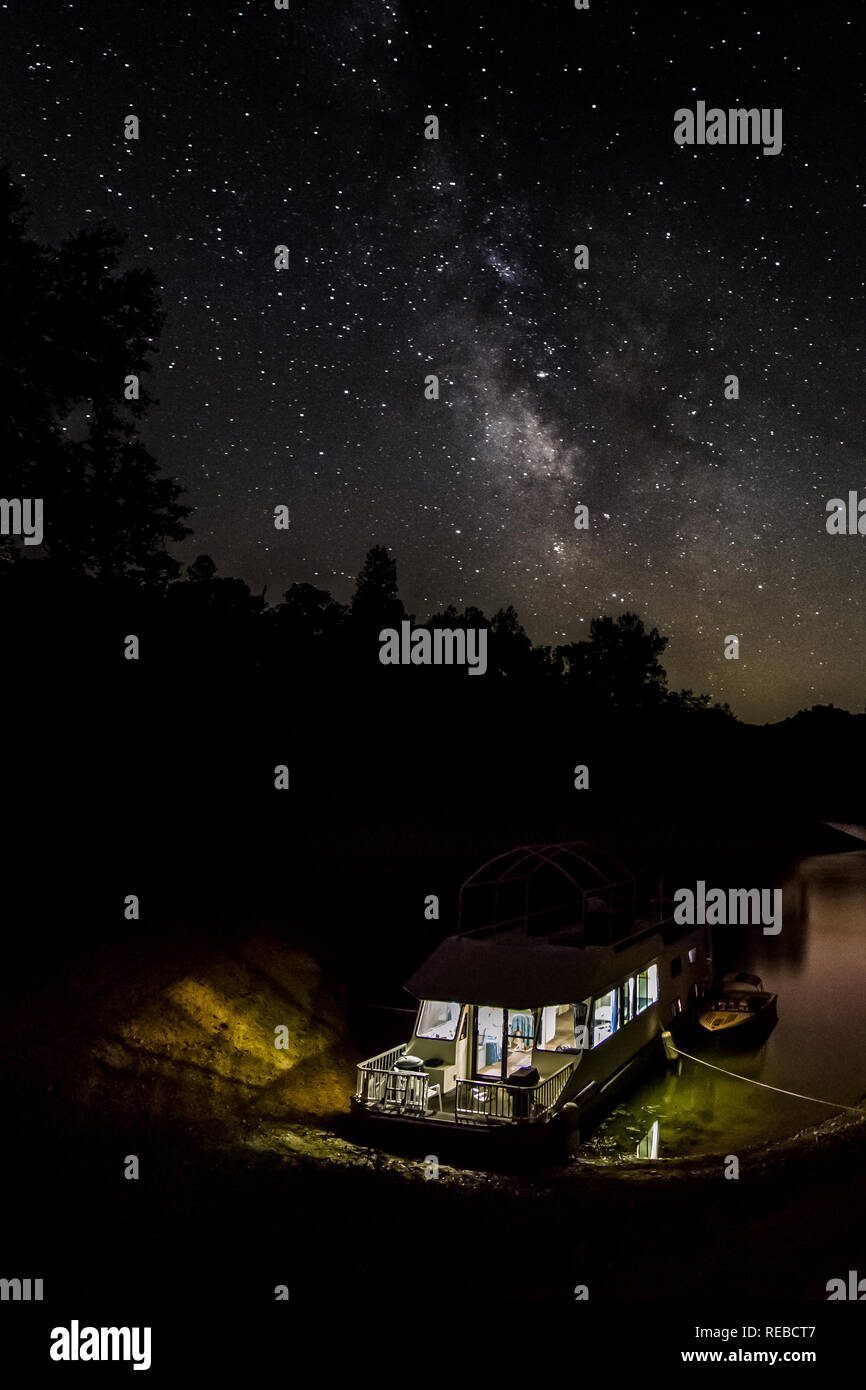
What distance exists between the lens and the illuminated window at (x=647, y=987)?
24703 millimetres

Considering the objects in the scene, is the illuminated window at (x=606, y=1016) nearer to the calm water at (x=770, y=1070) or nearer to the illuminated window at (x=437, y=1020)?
the calm water at (x=770, y=1070)

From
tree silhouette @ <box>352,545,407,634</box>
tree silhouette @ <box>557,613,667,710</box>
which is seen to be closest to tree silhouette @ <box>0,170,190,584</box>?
tree silhouette @ <box>352,545,407,634</box>

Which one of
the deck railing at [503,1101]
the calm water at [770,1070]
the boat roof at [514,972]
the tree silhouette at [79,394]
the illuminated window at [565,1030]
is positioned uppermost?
the tree silhouette at [79,394]

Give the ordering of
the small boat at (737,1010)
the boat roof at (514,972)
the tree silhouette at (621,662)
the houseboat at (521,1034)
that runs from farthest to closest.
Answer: the tree silhouette at (621,662) → the small boat at (737,1010) → the boat roof at (514,972) → the houseboat at (521,1034)

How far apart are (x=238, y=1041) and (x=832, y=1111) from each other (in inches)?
594

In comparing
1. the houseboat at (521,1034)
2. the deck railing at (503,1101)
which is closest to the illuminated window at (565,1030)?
the houseboat at (521,1034)

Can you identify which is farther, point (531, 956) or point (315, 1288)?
point (531, 956)

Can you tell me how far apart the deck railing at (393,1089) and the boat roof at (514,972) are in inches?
71.2

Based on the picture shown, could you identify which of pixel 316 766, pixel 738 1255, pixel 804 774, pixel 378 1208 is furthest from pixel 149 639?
pixel 804 774

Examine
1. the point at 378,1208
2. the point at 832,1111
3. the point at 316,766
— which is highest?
the point at 316,766

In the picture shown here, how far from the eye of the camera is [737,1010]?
28578mm

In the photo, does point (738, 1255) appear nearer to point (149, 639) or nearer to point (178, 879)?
point (178, 879)

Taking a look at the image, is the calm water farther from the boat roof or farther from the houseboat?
the boat roof

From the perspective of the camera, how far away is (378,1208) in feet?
47.7
